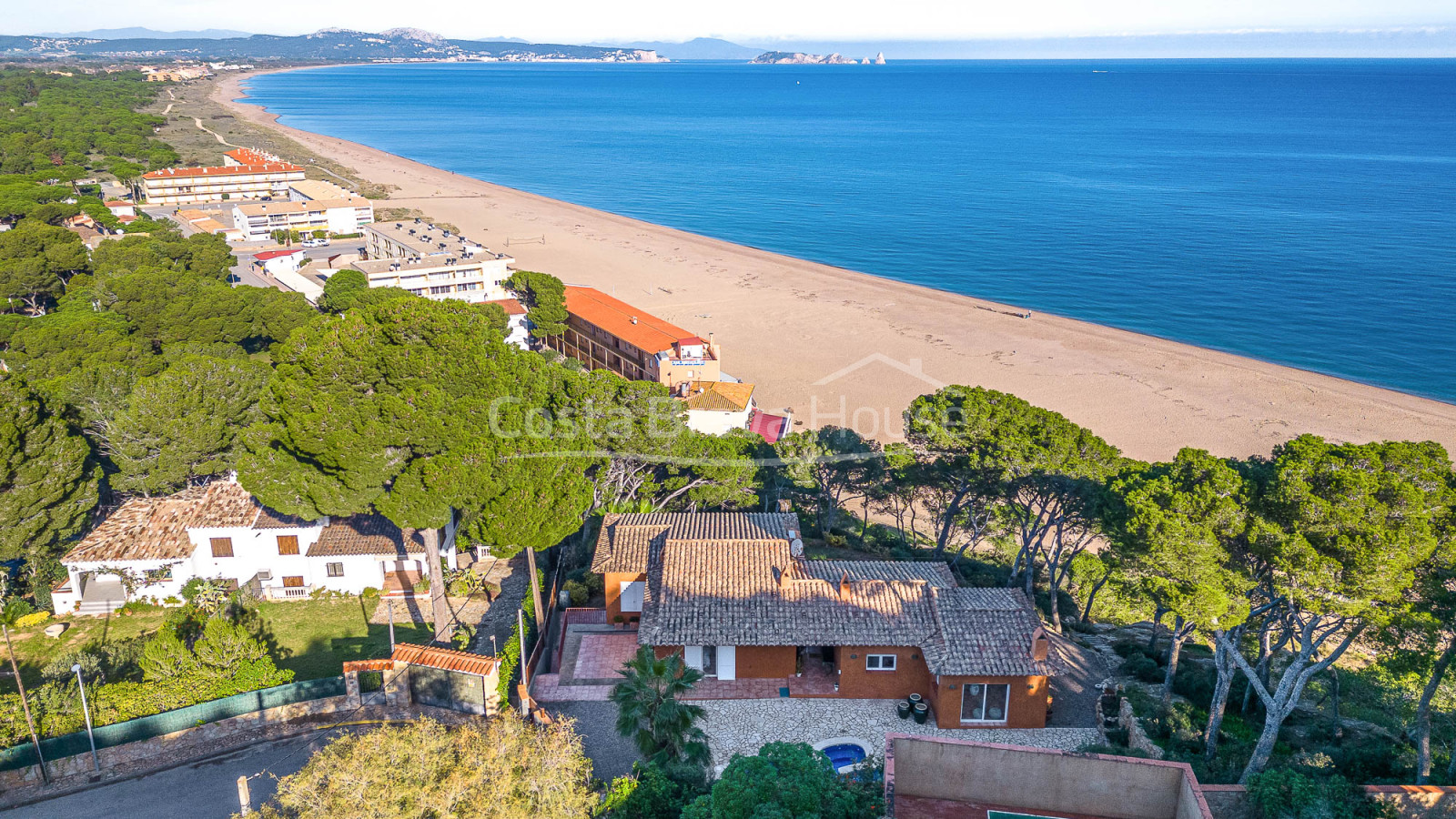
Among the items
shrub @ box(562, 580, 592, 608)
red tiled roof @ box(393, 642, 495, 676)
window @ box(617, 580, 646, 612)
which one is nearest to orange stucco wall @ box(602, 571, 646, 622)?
window @ box(617, 580, 646, 612)

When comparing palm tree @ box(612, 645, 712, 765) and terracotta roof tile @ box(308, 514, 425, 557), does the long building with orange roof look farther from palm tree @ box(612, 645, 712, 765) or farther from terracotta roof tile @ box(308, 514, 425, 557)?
palm tree @ box(612, 645, 712, 765)

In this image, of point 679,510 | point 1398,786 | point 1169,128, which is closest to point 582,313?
point 679,510

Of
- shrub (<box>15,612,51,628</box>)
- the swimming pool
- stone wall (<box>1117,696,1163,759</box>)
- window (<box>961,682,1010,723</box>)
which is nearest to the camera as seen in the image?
stone wall (<box>1117,696,1163,759</box>)

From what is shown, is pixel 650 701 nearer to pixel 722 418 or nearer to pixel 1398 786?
pixel 1398 786

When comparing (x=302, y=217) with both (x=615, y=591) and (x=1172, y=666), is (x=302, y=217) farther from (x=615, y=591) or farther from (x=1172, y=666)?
(x=1172, y=666)

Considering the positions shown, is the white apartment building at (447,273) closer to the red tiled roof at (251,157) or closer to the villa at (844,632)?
the villa at (844,632)

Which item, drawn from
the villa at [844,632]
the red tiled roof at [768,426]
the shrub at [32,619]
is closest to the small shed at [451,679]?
the villa at [844,632]

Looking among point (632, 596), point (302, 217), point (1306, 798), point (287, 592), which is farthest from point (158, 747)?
point (302, 217)
